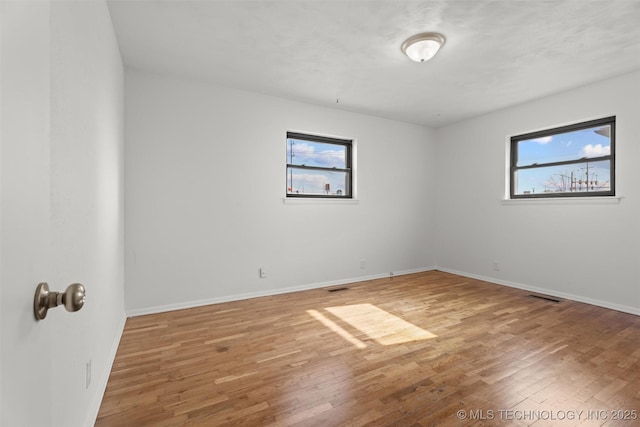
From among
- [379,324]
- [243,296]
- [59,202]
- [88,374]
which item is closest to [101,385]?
[88,374]

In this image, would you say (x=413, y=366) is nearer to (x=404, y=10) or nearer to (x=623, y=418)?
(x=623, y=418)

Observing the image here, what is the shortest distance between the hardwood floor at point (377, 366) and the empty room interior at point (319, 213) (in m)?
0.02

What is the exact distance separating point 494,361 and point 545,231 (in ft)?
8.72

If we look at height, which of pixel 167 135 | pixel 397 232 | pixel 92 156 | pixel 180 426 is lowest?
pixel 180 426

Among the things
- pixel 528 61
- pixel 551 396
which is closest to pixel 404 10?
pixel 528 61

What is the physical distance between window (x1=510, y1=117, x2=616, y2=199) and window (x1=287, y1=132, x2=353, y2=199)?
2508 mm

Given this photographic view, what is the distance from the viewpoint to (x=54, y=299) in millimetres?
616

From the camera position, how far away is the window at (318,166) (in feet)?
14.2

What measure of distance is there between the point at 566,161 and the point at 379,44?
122 inches

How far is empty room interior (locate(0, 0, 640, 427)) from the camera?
1.25 meters

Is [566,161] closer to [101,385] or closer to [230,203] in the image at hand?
[230,203]

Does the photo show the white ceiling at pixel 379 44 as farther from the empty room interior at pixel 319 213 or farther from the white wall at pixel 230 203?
the white wall at pixel 230 203

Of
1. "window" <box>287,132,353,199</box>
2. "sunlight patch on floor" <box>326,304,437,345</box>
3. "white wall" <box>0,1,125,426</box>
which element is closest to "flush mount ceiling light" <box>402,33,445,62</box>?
"window" <box>287,132,353,199</box>

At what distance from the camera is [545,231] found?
4074 mm
